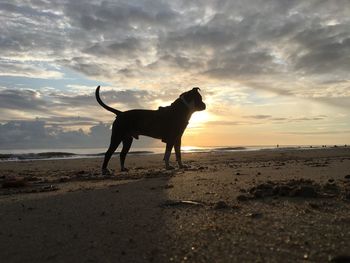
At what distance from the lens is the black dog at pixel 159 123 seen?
10875mm

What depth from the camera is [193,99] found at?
1182 centimetres

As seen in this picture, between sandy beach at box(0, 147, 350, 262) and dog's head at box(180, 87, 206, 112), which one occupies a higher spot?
dog's head at box(180, 87, 206, 112)

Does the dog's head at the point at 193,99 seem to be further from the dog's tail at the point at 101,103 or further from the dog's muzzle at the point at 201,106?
the dog's tail at the point at 101,103

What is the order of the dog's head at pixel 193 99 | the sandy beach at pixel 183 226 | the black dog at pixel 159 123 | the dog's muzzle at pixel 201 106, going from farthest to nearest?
the dog's muzzle at pixel 201 106 → the dog's head at pixel 193 99 → the black dog at pixel 159 123 → the sandy beach at pixel 183 226

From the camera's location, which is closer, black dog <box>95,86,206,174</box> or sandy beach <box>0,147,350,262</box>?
sandy beach <box>0,147,350,262</box>

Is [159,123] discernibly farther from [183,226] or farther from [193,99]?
[183,226]

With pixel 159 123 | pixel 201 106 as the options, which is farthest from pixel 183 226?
pixel 201 106

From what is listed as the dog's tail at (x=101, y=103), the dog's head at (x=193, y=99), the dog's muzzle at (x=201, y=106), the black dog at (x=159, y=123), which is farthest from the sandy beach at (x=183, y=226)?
the dog's muzzle at (x=201, y=106)

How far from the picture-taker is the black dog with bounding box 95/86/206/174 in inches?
428

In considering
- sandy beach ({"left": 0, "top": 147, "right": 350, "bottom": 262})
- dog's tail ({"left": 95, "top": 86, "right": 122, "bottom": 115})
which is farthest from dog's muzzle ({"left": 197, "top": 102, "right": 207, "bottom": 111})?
sandy beach ({"left": 0, "top": 147, "right": 350, "bottom": 262})

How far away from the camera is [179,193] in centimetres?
595

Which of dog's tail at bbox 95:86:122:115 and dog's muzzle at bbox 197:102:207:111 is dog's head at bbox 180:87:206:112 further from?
dog's tail at bbox 95:86:122:115

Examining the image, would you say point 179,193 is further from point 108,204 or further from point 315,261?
point 315,261

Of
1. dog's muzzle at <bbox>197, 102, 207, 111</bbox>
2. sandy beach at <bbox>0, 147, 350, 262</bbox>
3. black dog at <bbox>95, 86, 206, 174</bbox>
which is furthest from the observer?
dog's muzzle at <bbox>197, 102, 207, 111</bbox>
